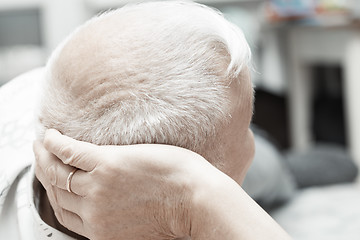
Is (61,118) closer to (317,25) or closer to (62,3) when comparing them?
(317,25)

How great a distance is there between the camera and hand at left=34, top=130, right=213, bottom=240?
633mm

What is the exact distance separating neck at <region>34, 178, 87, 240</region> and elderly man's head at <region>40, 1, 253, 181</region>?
0.14 metres

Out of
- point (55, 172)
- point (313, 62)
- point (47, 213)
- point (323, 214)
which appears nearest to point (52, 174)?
point (55, 172)

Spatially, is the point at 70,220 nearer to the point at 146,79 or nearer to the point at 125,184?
the point at 125,184

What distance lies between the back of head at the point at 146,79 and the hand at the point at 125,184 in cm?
2

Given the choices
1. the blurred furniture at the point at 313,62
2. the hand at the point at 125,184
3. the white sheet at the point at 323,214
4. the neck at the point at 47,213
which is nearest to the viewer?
the hand at the point at 125,184

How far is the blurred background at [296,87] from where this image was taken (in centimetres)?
140

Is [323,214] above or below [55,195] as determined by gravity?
below

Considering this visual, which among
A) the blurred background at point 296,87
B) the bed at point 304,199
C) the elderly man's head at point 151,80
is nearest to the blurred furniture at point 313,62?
the blurred background at point 296,87

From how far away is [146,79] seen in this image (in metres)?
0.64

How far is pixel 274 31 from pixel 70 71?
2040 mm

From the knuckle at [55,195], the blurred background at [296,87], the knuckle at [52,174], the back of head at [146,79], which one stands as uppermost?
the back of head at [146,79]

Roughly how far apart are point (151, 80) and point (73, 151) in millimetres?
124

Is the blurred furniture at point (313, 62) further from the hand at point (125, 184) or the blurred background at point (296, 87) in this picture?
the hand at point (125, 184)
